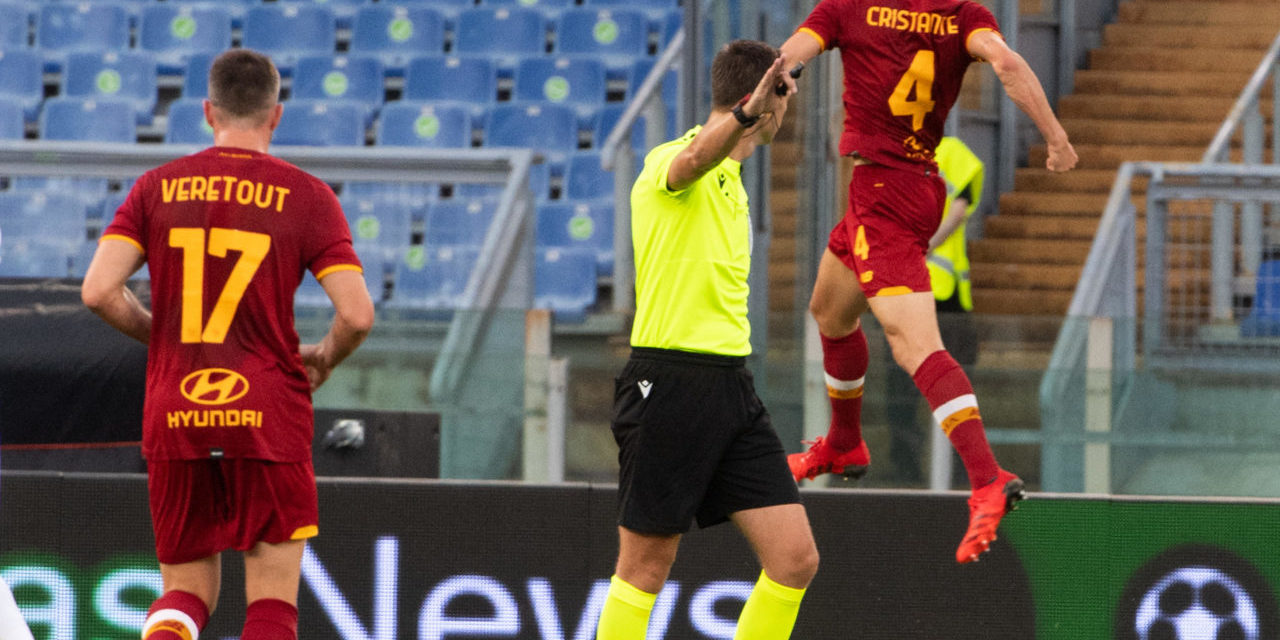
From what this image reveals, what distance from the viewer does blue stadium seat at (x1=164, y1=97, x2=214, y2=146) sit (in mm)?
10969

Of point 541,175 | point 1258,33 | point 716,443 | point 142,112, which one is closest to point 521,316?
point 716,443

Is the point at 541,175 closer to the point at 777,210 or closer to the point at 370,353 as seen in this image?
the point at 777,210

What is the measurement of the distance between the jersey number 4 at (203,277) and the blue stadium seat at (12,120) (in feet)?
25.8

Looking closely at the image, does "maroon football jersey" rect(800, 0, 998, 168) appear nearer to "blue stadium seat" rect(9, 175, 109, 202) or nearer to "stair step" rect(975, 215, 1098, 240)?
"blue stadium seat" rect(9, 175, 109, 202)

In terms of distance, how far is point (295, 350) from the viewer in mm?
4203

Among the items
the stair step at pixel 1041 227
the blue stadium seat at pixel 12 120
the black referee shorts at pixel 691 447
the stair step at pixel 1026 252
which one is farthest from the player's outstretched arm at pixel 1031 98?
the blue stadium seat at pixel 12 120

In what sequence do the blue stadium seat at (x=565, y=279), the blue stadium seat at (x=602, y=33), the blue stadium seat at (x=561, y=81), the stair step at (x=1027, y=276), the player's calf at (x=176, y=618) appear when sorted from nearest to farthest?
the player's calf at (x=176, y=618), the blue stadium seat at (x=565, y=279), the stair step at (x=1027, y=276), the blue stadium seat at (x=561, y=81), the blue stadium seat at (x=602, y=33)

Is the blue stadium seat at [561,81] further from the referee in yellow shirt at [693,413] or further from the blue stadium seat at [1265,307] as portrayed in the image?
the referee in yellow shirt at [693,413]

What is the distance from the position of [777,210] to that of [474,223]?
182 centimetres

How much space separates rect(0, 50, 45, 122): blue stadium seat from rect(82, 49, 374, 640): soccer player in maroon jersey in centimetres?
828

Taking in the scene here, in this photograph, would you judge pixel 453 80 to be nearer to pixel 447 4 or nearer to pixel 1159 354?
pixel 447 4

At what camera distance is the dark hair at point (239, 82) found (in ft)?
13.4

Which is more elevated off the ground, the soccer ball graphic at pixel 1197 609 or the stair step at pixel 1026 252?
the stair step at pixel 1026 252

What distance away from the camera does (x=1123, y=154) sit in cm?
1147
